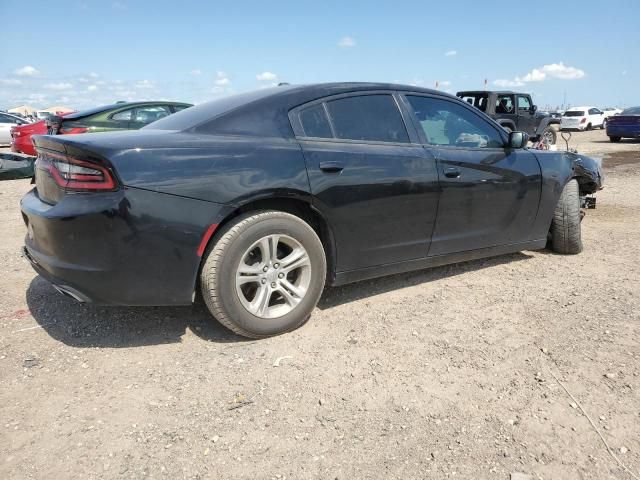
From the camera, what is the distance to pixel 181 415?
213cm

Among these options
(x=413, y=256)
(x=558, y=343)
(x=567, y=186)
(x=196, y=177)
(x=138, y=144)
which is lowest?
(x=558, y=343)

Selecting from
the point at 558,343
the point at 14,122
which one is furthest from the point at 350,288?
the point at 14,122

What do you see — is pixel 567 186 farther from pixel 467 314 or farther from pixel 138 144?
pixel 138 144

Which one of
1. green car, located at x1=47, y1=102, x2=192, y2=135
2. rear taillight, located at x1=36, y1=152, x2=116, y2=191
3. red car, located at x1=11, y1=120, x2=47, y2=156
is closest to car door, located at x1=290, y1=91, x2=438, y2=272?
rear taillight, located at x1=36, y1=152, x2=116, y2=191

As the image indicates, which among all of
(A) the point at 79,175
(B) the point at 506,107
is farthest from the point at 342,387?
(B) the point at 506,107

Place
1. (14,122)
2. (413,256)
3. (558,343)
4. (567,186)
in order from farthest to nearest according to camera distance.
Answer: (14,122) → (567,186) → (413,256) → (558,343)

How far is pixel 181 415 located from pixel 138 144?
4.44 ft

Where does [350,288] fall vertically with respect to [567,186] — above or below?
below

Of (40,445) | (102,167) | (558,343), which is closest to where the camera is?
(40,445)

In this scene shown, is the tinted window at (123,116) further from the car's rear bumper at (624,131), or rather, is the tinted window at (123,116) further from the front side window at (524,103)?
the car's rear bumper at (624,131)

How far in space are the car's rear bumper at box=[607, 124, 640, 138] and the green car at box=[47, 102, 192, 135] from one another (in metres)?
17.3

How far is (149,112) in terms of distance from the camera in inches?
342

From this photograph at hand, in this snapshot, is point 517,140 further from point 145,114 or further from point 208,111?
point 145,114

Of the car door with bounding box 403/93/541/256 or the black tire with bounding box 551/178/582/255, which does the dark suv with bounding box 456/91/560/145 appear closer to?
the black tire with bounding box 551/178/582/255
